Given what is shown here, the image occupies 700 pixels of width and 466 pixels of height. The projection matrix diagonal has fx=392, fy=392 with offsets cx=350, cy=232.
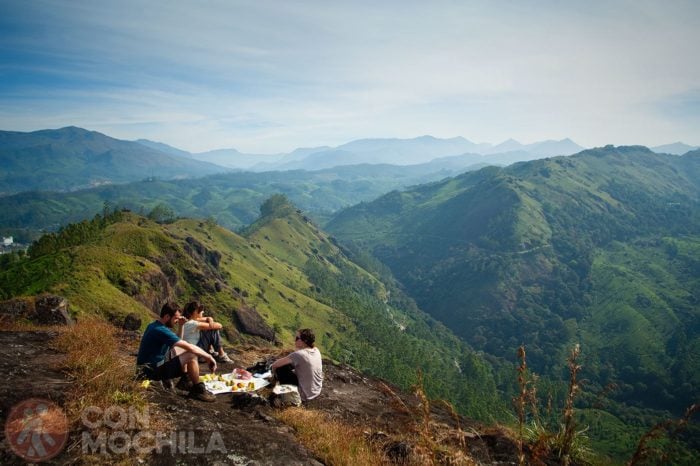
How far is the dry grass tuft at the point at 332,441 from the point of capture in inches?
360

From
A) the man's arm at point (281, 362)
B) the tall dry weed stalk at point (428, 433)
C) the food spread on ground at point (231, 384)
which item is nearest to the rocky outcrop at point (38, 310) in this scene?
the food spread on ground at point (231, 384)

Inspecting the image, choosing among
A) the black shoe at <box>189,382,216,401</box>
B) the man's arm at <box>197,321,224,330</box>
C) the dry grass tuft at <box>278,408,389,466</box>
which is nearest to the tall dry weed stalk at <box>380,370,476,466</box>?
the dry grass tuft at <box>278,408,389,466</box>

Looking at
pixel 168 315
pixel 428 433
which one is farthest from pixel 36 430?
pixel 428 433

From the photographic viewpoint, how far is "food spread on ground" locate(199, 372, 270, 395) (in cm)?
1323

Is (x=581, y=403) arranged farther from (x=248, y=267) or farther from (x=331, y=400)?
(x=331, y=400)

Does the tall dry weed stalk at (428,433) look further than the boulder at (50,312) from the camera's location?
No

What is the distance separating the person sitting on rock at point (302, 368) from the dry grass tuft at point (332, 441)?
74.4 inches

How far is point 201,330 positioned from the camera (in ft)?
52.5

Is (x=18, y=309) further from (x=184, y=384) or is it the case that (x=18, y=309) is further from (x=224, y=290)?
(x=224, y=290)

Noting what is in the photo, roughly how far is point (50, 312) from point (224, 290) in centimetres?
6310

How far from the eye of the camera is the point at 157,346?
12.1 m

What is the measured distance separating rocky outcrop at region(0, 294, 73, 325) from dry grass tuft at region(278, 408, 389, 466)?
60.5 feet

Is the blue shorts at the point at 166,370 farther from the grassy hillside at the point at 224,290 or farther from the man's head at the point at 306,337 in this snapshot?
the grassy hillside at the point at 224,290

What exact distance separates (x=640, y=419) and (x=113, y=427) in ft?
612
